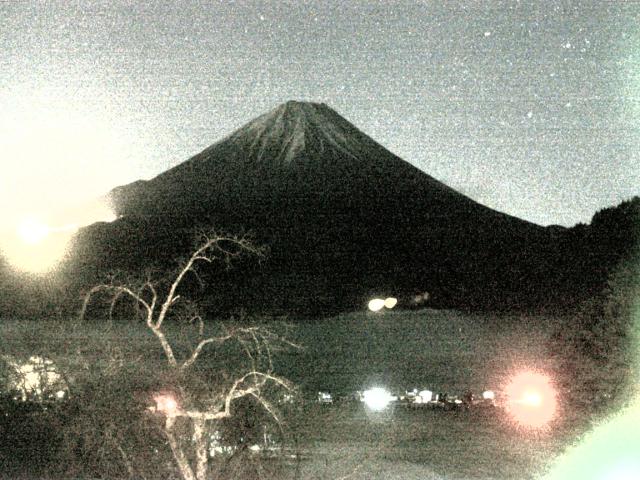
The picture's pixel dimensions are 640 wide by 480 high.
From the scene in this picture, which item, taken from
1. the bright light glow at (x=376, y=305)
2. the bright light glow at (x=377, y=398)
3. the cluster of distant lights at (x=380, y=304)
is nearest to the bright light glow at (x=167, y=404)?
the bright light glow at (x=377, y=398)

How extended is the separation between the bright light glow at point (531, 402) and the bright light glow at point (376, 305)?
168 ft

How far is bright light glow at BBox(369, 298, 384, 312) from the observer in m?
87.9

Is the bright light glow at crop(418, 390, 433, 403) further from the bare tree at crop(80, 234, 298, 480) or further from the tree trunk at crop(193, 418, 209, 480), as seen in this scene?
the tree trunk at crop(193, 418, 209, 480)

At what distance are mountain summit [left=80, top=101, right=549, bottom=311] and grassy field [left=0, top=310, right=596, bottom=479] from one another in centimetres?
2111

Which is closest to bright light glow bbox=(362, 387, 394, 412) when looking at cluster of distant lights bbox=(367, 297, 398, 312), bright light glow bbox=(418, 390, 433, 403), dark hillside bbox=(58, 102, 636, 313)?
bright light glow bbox=(418, 390, 433, 403)

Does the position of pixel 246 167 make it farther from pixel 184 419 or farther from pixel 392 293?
pixel 184 419

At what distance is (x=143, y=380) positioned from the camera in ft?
46.6

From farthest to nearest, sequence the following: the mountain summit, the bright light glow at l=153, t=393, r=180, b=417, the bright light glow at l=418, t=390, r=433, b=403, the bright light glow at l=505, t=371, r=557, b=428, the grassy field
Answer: the mountain summit, the bright light glow at l=418, t=390, r=433, b=403, the bright light glow at l=505, t=371, r=557, b=428, the grassy field, the bright light glow at l=153, t=393, r=180, b=417

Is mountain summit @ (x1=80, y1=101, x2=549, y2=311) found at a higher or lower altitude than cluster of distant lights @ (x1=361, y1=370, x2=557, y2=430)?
higher

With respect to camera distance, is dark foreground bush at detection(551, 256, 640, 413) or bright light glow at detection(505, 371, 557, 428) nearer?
dark foreground bush at detection(551, 256, 640, 413)

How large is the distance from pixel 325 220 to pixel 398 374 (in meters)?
79.7

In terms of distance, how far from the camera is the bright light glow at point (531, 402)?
27.6 metres

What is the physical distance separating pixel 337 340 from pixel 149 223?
56151mm

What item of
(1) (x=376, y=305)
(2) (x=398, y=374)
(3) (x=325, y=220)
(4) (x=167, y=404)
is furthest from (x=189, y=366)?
(3) (x=325, y=220)
